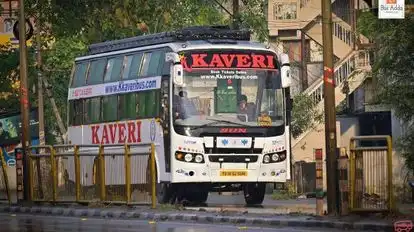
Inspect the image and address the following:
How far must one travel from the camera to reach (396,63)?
24.5 meters

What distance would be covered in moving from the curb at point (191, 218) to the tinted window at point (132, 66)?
4.20 metres

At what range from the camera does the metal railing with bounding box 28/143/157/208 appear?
25734 millimetres

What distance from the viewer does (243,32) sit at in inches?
1111

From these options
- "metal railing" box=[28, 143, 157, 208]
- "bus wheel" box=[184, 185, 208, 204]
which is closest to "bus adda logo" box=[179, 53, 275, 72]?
"metal railing" box=[28, 143, 157, 208]

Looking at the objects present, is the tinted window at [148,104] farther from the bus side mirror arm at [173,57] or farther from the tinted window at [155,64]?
the bus side mirror arm at [173,57]

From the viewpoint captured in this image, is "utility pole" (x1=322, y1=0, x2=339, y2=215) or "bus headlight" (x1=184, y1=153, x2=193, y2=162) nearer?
"utility pole" (x1=322, y1=0, x2=339, y2=215)

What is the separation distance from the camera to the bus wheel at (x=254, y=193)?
2766 centimetres

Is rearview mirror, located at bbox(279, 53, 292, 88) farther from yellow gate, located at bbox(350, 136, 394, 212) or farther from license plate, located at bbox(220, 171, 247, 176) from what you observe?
yellow gate, located at bbox(350, 136, 394, 212)

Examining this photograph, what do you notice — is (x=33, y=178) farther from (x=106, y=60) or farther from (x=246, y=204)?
(x=246, y=204)

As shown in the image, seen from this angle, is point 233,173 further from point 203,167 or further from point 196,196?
point 196,196

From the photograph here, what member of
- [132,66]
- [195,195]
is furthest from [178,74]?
[195,195]

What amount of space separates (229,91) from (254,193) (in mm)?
3050

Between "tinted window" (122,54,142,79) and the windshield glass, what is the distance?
2.74 m

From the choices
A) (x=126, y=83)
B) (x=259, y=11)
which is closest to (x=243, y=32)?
(x=126, y=83)
